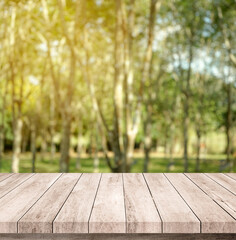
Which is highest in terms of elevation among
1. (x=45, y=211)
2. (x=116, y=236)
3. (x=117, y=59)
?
(x=117, y=59)

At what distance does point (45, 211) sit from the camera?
2361 millimetres

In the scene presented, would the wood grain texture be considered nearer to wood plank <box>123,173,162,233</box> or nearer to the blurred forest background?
wood plank <box>123,173,162,233</box>

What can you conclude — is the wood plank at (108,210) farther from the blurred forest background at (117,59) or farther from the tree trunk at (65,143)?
the tree trunk at (65,143)

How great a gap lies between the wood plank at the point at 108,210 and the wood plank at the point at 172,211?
25 centimetres

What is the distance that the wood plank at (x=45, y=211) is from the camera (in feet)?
7.11

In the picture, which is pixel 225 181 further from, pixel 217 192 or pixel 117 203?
pixel 117 203

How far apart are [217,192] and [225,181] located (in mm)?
500

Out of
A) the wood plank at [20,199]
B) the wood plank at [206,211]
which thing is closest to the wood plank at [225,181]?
the wood plank at [206,211]

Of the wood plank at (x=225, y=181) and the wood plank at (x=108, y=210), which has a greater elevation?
the wood plank at (x=225, y=181)

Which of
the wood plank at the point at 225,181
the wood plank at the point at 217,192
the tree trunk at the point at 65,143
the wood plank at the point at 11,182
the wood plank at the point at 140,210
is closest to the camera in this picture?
the wood plank at the point at 140,210

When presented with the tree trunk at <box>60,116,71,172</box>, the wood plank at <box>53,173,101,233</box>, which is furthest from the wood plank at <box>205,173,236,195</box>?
the tree trunk at <box>60,116,71,172</box>

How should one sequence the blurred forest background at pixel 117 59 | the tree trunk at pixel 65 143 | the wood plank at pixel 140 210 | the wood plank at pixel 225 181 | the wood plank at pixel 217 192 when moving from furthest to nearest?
the tree trunk at pixel 65 143
the blurred forest background at pixel 117 59
the wood plank at pixel 225 181
the wood plank at pixel 217 192
the wood plank at pixel 140 210

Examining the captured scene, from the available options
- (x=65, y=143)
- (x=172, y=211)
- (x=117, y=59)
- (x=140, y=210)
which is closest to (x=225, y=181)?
(x=172, y=211)

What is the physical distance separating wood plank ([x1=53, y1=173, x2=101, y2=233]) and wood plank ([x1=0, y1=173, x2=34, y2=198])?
0.52 m
